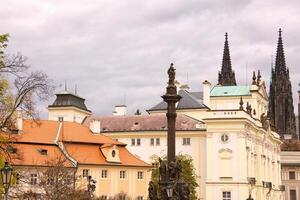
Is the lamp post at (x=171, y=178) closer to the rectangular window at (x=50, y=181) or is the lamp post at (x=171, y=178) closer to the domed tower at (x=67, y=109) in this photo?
the rectangular window at (x=50, y=181)

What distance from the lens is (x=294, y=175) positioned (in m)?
113

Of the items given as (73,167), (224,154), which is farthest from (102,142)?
(224,154)

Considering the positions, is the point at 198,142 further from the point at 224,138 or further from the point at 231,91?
the point at 231,91

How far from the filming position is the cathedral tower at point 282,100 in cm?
17512

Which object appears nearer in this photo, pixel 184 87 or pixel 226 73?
pixel 184 87

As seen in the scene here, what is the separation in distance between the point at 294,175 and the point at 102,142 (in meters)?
56.2

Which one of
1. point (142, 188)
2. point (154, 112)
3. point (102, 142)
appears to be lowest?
point (142, 188)

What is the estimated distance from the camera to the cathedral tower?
175 meters

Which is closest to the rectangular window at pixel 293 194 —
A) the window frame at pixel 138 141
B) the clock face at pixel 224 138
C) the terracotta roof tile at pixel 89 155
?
the window frame at pixel 138 141

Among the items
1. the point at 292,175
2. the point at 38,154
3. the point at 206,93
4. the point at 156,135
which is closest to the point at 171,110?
the point at 38,154

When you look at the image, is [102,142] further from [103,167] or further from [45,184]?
[45,184]

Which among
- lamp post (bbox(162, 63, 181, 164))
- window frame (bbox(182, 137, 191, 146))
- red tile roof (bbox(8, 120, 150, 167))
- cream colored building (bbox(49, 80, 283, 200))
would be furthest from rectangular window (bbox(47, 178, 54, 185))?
window frame (bbox(182, 137, 191, 146))

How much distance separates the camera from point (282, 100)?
7023 inches

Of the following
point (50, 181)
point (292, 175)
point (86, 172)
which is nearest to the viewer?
point (50, 181)
